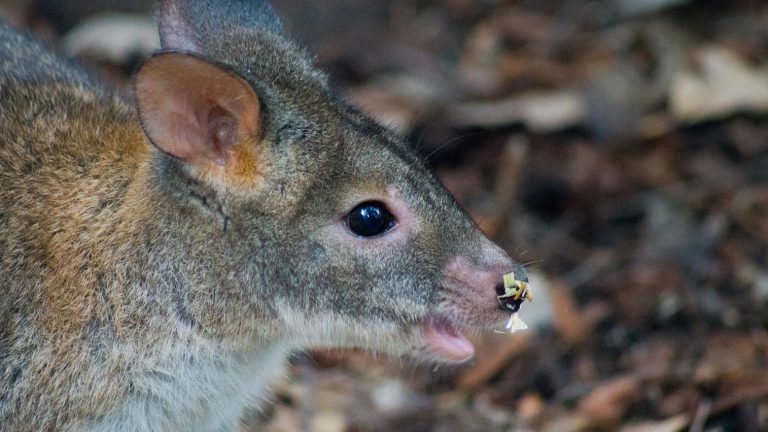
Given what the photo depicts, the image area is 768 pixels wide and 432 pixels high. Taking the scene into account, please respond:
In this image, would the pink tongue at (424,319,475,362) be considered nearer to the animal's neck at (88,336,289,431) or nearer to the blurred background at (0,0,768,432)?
the animal's neck at (88,336,289,431)

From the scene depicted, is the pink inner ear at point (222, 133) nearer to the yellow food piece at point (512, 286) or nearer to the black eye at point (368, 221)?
the black eye at point (368, 221)

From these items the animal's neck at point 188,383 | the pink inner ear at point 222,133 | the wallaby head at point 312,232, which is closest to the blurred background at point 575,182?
the animal's neck at point 188,383

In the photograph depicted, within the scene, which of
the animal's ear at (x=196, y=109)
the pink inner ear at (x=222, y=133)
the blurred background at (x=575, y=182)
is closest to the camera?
the animal's ear at (x=196, y=109)

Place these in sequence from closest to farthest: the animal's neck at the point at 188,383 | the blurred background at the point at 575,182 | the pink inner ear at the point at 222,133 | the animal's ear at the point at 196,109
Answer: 1. the animal's ear at the point at 196,109
2. the pink inner ear at the point at 222,133
3. the animal's neck at the point at 188,383
4. the blurred background at the point at 575,182

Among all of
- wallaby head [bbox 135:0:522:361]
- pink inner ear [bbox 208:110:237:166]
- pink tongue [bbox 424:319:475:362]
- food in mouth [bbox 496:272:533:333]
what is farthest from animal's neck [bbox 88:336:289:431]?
food in mouth [bbox 496:272:533:333]

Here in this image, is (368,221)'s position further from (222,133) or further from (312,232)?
(222,133)

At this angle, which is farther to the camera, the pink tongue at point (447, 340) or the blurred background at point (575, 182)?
the blurred background at point (575, 182)

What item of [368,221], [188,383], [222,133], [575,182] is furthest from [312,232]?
[575,182]
